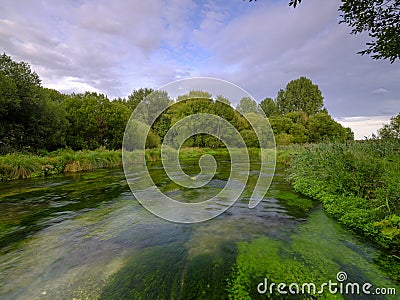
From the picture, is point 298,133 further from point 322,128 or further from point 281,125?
point 322,128

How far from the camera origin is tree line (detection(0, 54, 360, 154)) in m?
17.0

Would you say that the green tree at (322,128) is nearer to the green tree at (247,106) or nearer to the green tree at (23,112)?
the green tree at (247,106)

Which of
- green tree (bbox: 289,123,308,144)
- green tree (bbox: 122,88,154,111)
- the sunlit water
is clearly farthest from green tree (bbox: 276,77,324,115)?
the sunlit water

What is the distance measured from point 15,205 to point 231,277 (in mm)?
7175

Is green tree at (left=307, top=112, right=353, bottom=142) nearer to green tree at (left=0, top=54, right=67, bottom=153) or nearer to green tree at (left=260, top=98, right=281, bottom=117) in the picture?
green tree at (left=260, top=98, right=281, bottom=117)

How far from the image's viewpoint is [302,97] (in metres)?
53.5

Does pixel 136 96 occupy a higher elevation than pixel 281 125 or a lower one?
higher

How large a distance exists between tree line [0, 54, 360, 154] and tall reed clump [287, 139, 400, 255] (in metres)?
1.61

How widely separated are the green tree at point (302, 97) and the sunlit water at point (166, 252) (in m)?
53.0

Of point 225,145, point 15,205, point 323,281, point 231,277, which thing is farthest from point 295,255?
point 225,145

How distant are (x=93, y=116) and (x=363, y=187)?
91.9 ft

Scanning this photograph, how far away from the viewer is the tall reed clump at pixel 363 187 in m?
3.96

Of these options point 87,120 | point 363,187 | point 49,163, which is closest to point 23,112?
point 49,163

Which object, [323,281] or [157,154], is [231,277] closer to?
[323,281]
